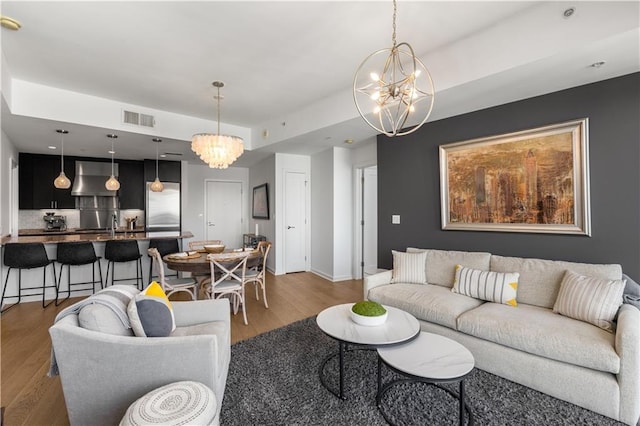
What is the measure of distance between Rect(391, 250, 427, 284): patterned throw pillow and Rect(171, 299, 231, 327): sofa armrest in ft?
6.39

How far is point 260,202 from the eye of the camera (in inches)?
256

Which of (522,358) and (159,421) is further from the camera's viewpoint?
(522,358)

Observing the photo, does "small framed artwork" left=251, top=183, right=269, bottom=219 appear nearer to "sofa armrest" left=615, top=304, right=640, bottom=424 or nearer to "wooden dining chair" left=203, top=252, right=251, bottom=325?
"wooden dining chair" left=203, top=252, right=251, bottom=325

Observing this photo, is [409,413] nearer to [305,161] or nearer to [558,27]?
[558,27]

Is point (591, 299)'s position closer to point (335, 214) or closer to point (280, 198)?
point (335, 214)

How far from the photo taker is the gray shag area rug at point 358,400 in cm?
180

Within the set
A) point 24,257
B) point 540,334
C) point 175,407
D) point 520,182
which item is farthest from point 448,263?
point 24,257

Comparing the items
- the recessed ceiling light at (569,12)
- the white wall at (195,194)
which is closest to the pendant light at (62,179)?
the white wall at (195,194)

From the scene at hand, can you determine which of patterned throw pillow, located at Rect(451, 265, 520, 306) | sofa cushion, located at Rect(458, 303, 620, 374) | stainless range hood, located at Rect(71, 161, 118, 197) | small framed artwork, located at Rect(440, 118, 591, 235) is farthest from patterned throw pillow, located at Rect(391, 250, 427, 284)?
stainless range hood, located at Rect(71, 161, 118, 197)

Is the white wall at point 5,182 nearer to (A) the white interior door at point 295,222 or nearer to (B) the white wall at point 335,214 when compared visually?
(A) the white interior door at point 295,222

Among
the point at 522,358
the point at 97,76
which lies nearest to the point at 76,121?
the point at 97,76

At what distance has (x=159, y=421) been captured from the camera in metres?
1.17

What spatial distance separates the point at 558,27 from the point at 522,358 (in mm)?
2369

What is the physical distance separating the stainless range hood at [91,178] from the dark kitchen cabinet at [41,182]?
0.12 m
